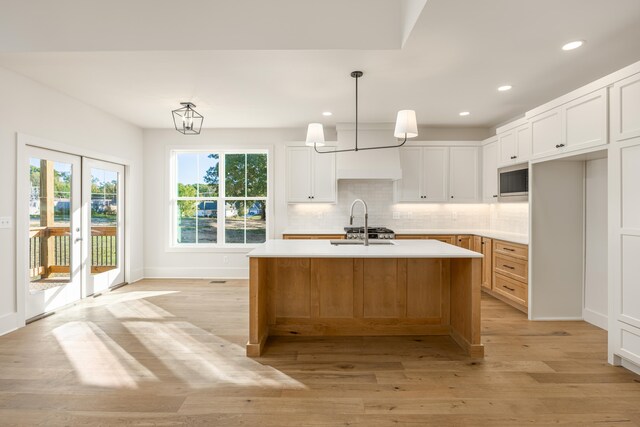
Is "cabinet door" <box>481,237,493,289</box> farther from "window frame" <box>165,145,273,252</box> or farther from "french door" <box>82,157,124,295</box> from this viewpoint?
"french door" <box>82,157,124,295</box>

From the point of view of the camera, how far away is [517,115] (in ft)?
17.1

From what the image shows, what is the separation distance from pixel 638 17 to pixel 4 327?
237 inches

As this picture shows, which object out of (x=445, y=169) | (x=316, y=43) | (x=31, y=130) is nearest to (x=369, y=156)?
(x=445, y=169)

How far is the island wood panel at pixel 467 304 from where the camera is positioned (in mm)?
2885

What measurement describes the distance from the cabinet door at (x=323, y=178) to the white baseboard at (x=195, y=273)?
6.20 ft

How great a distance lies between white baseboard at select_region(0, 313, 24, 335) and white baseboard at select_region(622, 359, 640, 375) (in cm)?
550

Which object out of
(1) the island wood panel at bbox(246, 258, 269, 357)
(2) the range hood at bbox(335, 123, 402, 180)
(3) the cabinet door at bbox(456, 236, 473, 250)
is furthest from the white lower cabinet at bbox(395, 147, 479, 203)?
(1) the island wood panel at bbox(246, 258, 269, 357)

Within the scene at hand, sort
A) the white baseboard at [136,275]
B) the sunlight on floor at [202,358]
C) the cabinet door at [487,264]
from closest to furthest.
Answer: the sunlight on floor at [202,358] < the cabinet door at [487,264] < the white baseboard at [136,275]

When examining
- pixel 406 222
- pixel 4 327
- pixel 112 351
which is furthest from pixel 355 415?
pixel 406 222

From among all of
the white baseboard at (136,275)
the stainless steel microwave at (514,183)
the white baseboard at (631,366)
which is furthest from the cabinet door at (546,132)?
the white baseboard at (136,275)

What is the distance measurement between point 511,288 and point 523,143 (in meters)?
1.77

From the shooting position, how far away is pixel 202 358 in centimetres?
286

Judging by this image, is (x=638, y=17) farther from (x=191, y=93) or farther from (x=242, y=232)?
(x=242, y=232)

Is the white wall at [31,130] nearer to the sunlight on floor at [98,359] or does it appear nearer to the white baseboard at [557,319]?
the sunlight on floor at [98,359]
